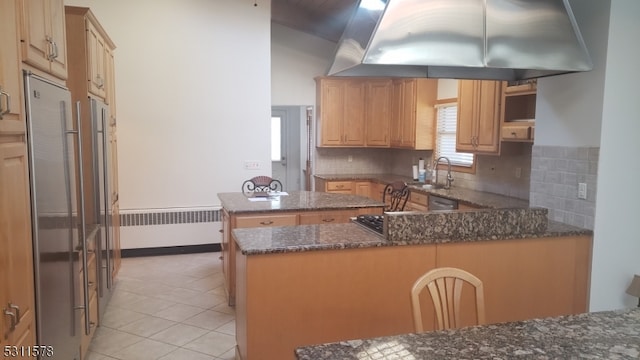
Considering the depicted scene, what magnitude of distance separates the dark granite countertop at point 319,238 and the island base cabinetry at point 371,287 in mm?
32

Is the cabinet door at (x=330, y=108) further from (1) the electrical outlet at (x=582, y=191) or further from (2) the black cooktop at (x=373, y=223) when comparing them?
(1) the electrical outlet at (x=582, y=191)

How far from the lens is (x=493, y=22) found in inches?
82.9

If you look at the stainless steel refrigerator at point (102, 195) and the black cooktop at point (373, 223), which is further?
the stainless steel refrigerator at point (102, 195)

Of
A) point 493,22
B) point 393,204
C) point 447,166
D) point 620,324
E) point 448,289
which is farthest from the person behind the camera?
point 447,166

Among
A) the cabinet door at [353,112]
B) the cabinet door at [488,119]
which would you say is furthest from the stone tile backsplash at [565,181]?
the cabinet door at [353,112]

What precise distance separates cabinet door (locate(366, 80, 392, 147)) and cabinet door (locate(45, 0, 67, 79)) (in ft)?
16.5

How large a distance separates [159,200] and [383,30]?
4296mm

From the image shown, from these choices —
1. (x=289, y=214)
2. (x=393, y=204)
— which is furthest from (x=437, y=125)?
(x=289, y=214)

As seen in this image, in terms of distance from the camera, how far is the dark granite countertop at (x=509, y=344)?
127 centimetres

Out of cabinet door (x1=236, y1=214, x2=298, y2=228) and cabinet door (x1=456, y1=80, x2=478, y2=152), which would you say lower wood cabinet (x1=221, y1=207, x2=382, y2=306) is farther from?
cabinet door (x1=456, y1=80, x2=478, y2=152)

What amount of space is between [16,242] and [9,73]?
22.4 inches

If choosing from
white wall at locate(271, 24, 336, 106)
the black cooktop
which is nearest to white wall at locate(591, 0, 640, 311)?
the black cooktop

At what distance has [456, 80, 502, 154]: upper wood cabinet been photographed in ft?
14.1

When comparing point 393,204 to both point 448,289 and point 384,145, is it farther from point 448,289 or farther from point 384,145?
point 448,289
